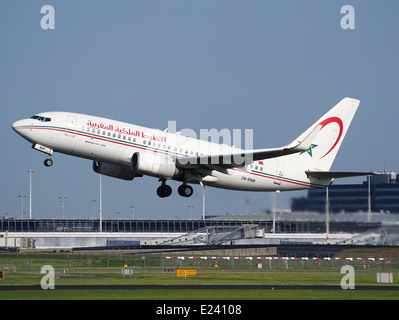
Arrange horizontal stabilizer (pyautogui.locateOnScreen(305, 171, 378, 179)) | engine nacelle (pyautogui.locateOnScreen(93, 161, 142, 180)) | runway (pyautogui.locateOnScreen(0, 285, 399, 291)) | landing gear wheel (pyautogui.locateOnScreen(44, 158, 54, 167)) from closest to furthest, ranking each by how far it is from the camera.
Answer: runway (pyautogui.locateOnScreen(0, 285, 399, 291)) < landing gear wheel (pyautogui.locateOnScreen(44, 158, 54, 167)) < horizontal stabilizer (pyautogui.locateOnScreen(305, 171, 378, 179)) < engine nacelle (pyautogui.locateOnScreen(93, 161, 142, 180))

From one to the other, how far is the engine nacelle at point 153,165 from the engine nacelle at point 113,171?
3.94 m

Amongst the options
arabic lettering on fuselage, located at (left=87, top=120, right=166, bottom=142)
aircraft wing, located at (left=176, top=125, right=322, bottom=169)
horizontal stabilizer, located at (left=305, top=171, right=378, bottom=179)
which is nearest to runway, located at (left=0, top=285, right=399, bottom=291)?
aircraft wing, located at (left=176, top=125, right=322, bottom=169)

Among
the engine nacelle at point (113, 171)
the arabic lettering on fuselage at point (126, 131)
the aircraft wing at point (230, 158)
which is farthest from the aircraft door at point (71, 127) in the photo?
the aircraft wing at point (230, 158)

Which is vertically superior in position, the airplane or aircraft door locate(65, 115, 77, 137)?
aircraft door locate(65, 115, 77, 137)

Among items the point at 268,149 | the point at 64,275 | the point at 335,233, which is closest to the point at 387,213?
the point at 335,233

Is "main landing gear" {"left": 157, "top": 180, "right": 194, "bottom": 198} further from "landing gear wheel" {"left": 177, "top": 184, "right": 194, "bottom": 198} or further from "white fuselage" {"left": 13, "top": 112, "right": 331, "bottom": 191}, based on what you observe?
"white fuselage" {"left": 13, "top": 112, "right": 331, "bottom": 191}

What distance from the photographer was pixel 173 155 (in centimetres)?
6384

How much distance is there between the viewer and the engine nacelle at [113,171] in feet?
218

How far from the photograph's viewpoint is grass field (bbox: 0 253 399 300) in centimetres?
4847

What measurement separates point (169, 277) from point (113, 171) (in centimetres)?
977
